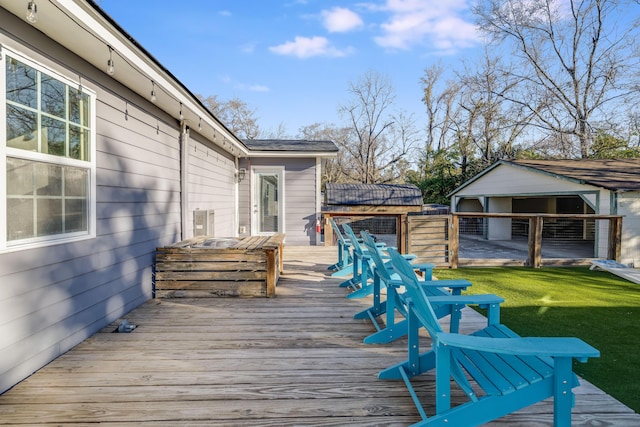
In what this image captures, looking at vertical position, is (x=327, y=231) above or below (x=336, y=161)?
below

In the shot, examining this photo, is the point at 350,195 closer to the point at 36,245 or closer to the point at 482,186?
the point at 482,186

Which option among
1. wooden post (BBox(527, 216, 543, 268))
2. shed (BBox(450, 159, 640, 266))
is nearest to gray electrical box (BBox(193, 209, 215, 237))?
wooden post (BBox(527, 216, 543, 268))

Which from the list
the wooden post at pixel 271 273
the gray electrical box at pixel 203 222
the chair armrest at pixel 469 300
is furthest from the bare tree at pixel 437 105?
the chair armrest at pixel 469 300

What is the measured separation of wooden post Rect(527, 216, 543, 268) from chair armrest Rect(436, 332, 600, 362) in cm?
655

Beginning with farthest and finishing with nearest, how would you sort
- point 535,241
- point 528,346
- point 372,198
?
point 372,198 < point 535,241 < point 528,346

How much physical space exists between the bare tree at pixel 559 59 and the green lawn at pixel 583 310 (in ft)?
45.9

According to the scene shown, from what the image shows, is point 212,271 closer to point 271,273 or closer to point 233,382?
point 271,273

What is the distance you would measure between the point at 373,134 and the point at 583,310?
20252 mm

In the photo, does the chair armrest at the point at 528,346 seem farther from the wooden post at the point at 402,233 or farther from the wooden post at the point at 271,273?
the wooden post at the point at 402,233

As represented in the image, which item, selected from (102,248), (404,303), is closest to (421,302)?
(404,303)

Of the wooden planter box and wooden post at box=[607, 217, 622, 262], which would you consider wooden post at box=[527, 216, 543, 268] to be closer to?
wooden post at box=[607, 217, 622, 262]

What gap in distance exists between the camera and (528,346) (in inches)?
56.7

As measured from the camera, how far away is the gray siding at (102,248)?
7.16 feet

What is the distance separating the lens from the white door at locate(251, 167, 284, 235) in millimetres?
8445
